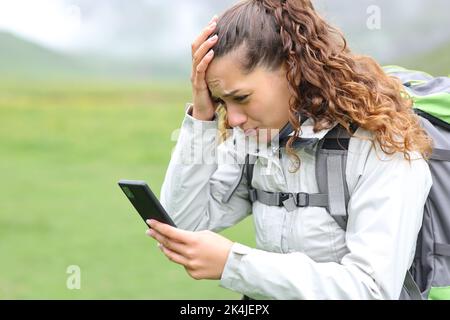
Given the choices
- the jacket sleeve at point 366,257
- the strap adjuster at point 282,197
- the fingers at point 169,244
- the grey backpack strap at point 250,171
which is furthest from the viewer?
the grey backpack strap at point 250,171

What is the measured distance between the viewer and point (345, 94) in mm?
2518

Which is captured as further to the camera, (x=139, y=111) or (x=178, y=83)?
(x=178, y=83)

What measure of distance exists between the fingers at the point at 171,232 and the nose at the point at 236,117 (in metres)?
0.38

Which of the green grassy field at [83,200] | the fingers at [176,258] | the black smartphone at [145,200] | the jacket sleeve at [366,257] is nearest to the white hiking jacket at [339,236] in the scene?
the jacket sleeve at [366,257]

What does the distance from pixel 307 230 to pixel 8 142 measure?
40.5 ft

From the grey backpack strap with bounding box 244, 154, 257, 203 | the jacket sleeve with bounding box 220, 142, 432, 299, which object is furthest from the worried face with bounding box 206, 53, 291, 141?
the jacket sleeve with bounding box 220, 142, 432, 299

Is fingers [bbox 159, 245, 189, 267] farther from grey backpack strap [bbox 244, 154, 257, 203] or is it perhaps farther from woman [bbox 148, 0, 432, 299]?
grey backpack strap [bbox 244, 154, 257, 203]

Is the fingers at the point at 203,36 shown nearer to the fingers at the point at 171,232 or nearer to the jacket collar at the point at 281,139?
the jacket collar at the point at 281,139

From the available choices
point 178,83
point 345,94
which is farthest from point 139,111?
point 345,94

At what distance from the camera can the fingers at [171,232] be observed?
7.75ft

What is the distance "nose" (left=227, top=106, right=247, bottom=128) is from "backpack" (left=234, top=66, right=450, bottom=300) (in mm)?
145

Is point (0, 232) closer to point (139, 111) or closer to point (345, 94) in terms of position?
point (345, 94)

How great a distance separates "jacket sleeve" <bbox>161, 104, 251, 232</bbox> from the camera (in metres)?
2.77

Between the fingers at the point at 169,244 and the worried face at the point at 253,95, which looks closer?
the fingers at the point at 169,244
